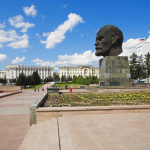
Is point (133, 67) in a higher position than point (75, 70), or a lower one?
lower

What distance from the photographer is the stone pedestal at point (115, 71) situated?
47.7ft

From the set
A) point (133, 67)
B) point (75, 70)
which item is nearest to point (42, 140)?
point (133, 67)

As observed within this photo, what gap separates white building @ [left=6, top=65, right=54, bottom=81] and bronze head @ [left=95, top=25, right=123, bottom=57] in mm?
106012

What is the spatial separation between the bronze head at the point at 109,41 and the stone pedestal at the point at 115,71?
790 millimetres

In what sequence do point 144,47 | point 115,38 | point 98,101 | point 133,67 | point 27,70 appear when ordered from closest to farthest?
1. point 98,101
2. point 115,38
3. point 133,67
4. point 144,47
5. point 27,70

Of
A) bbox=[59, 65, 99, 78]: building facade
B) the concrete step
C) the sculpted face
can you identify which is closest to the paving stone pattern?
the concrete step

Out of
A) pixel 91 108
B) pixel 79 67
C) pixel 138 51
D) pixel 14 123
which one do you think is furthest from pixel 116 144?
pixel 79 67

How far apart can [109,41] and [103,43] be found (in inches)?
25.1

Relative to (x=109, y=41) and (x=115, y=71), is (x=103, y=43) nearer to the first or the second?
(x=109, y=41)

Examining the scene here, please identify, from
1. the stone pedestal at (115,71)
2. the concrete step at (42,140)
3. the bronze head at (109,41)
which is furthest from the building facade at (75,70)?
the concrete step at (42,140)

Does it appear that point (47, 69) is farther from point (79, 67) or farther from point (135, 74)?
point (135, 74)

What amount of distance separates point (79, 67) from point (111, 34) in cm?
9976

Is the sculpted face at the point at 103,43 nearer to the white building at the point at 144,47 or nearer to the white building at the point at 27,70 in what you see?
the white building at the point at 144,47

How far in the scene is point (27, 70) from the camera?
4619 inches
